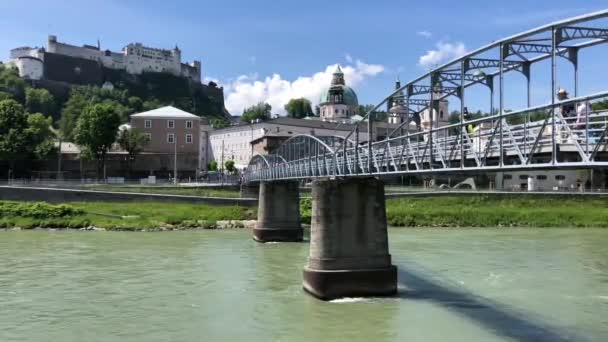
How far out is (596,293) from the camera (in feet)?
75.0

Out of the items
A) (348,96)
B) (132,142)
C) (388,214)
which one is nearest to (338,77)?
(348,96)

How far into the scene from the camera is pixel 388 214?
191 ft

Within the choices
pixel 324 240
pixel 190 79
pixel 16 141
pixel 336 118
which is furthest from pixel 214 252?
pixel 190 79

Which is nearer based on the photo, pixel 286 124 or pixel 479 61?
pixel 479 61

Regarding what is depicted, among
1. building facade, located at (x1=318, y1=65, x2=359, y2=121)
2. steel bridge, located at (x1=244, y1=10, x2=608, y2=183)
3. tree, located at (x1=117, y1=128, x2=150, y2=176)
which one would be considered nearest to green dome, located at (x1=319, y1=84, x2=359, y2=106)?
building facade, located at (x1=318, y1=65, x2=359, y2=121)

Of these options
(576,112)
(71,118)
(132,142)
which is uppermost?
(71,118)

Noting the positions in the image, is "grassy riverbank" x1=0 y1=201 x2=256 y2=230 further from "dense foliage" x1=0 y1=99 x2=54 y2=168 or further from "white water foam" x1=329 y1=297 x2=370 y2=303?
"white water foam" x1=329 y1=297 x2=370 y2=303

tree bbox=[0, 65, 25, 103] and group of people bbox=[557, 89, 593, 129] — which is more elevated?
tree bbox=[0, 65, 25, 103]

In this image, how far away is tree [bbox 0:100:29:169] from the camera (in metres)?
77.9

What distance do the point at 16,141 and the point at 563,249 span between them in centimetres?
6539

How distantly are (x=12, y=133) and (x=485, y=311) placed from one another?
2870 inches

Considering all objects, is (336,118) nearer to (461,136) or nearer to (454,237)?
(454,237)

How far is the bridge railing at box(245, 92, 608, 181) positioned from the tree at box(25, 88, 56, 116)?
126750 millimetres

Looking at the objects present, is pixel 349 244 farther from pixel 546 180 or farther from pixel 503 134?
pixel 546 180
